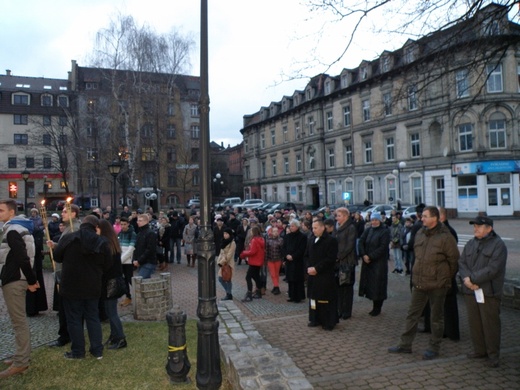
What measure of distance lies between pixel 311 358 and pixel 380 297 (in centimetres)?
255

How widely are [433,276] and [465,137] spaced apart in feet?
106

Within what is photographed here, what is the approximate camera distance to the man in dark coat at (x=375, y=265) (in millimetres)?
7824

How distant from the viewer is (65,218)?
22.1ft

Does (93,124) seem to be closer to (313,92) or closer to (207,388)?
(313,92)

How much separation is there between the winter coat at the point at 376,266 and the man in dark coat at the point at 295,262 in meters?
1.64

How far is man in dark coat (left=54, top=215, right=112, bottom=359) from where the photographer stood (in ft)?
18.1

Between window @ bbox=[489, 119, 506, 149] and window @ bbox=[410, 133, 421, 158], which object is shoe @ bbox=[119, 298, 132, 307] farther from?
window @ bbox=[410, 133, 421, 158]

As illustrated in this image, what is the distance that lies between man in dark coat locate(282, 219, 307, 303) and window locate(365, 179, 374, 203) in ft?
113

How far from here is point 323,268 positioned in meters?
7.05

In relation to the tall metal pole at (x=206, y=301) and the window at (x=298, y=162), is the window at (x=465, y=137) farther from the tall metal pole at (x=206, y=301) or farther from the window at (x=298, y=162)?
the tall metal pole at (x=206, y=301)

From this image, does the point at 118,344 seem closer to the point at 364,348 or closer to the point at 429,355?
the point at 364,348

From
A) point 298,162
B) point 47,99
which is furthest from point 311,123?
point 47,99

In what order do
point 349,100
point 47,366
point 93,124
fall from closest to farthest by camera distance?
point 47,366, point 93,124, point 349,100

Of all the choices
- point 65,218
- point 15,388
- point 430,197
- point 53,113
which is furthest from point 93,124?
point 15,388
